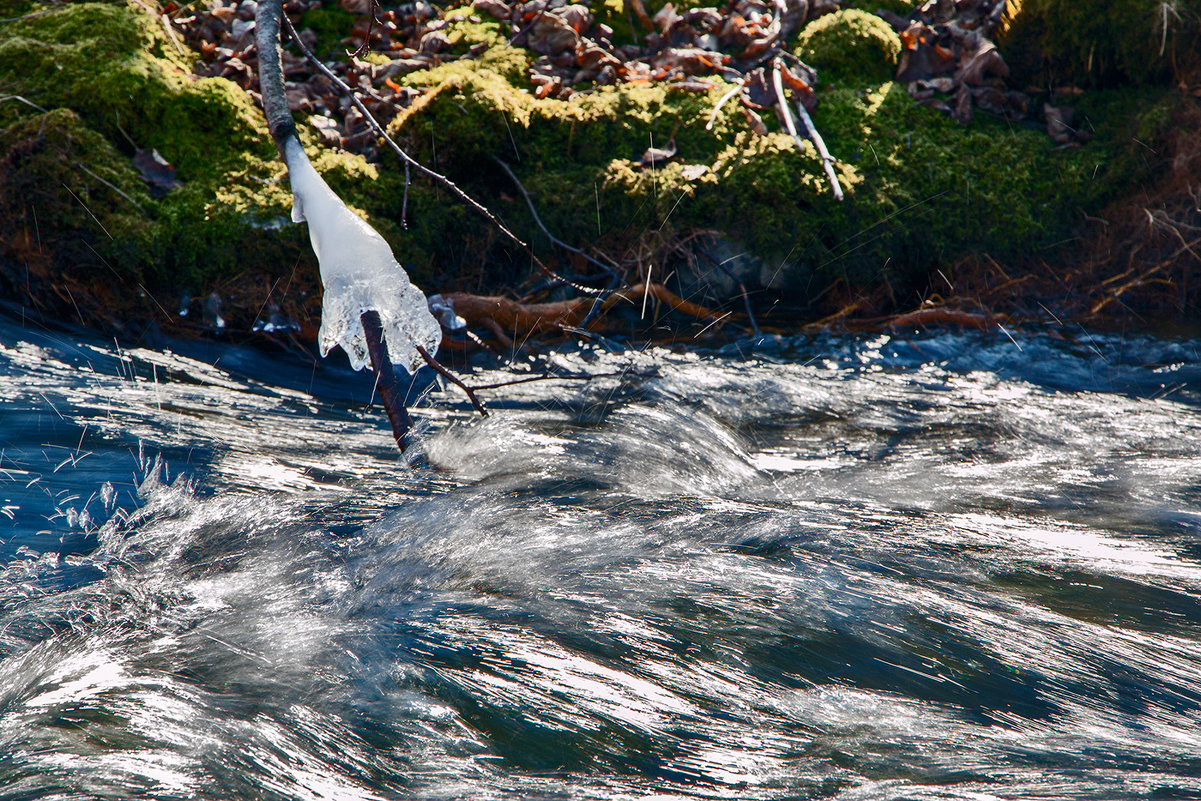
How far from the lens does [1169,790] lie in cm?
178

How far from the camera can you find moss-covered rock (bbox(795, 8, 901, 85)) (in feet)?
20.3

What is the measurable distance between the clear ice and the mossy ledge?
1.84 metres

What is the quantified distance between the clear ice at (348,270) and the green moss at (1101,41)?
499 cm

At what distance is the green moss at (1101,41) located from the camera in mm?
5621

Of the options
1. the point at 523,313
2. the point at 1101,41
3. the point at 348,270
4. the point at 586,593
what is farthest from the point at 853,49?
the point at 586,593

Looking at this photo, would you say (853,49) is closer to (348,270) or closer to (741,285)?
(741,285)

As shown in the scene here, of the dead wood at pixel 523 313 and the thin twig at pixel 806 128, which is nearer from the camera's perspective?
the dead wood at pixel 523 313

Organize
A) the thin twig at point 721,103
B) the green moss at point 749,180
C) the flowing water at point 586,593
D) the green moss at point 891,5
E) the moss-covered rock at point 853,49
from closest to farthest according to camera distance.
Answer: the flowing water at point 586,593
the green moss at point 749,180
the thin twig at point 721,103
the moss-covered rock at point 853,49
the green moss at point 891,5

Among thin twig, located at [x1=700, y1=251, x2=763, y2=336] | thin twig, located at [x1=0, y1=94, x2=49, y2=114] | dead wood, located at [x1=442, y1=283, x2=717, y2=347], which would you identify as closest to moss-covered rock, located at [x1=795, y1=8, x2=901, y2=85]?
thin twig, located at [x1=700, y1=251, x2=763, y2=336]

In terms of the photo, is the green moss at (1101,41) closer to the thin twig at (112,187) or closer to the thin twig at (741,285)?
the thin twig at (741,285)

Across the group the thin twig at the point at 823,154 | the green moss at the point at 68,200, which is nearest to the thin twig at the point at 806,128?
the thin twig at the point at 823,154

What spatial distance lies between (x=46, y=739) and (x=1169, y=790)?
92.2 inches

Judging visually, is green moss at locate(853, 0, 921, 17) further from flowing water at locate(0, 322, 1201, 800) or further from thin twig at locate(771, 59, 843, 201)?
flowing water at locate(0, 322, 1201, 800)

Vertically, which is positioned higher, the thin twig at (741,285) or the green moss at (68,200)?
the green moss at (68,200)
